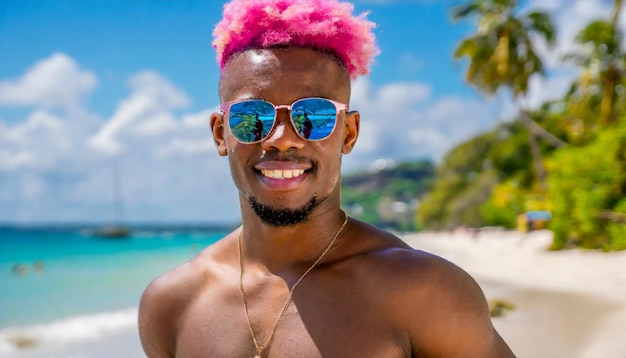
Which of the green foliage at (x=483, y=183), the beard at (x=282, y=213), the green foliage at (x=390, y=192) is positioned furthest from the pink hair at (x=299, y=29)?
the green foliage at (x=390, y=192)

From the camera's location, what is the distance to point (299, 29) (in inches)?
68.4

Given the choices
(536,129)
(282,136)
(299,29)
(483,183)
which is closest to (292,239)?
(282,136)

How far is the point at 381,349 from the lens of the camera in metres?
1.66

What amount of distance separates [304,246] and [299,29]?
0.63 meters

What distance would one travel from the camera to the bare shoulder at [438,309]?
→ 166 cm

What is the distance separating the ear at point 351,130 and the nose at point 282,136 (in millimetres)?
207

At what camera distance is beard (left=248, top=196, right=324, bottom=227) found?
1.77m

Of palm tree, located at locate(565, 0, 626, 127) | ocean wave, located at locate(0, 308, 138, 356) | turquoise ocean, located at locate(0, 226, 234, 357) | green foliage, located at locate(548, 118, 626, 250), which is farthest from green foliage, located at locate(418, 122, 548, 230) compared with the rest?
ocean wave, located at locate(0, 308, 138, 356)

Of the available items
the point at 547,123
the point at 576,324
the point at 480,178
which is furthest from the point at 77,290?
the point at 480,178

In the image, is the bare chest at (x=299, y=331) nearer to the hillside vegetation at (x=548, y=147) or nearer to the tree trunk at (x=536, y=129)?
the hillside vegetation at (x=548, y=147)

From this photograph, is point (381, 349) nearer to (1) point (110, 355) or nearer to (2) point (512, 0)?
(1) point (110, 355)

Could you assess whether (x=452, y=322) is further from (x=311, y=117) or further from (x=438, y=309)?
(x=311, y=117)

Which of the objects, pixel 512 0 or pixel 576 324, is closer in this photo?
pixel 576 324

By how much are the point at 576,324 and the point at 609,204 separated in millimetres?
5408
